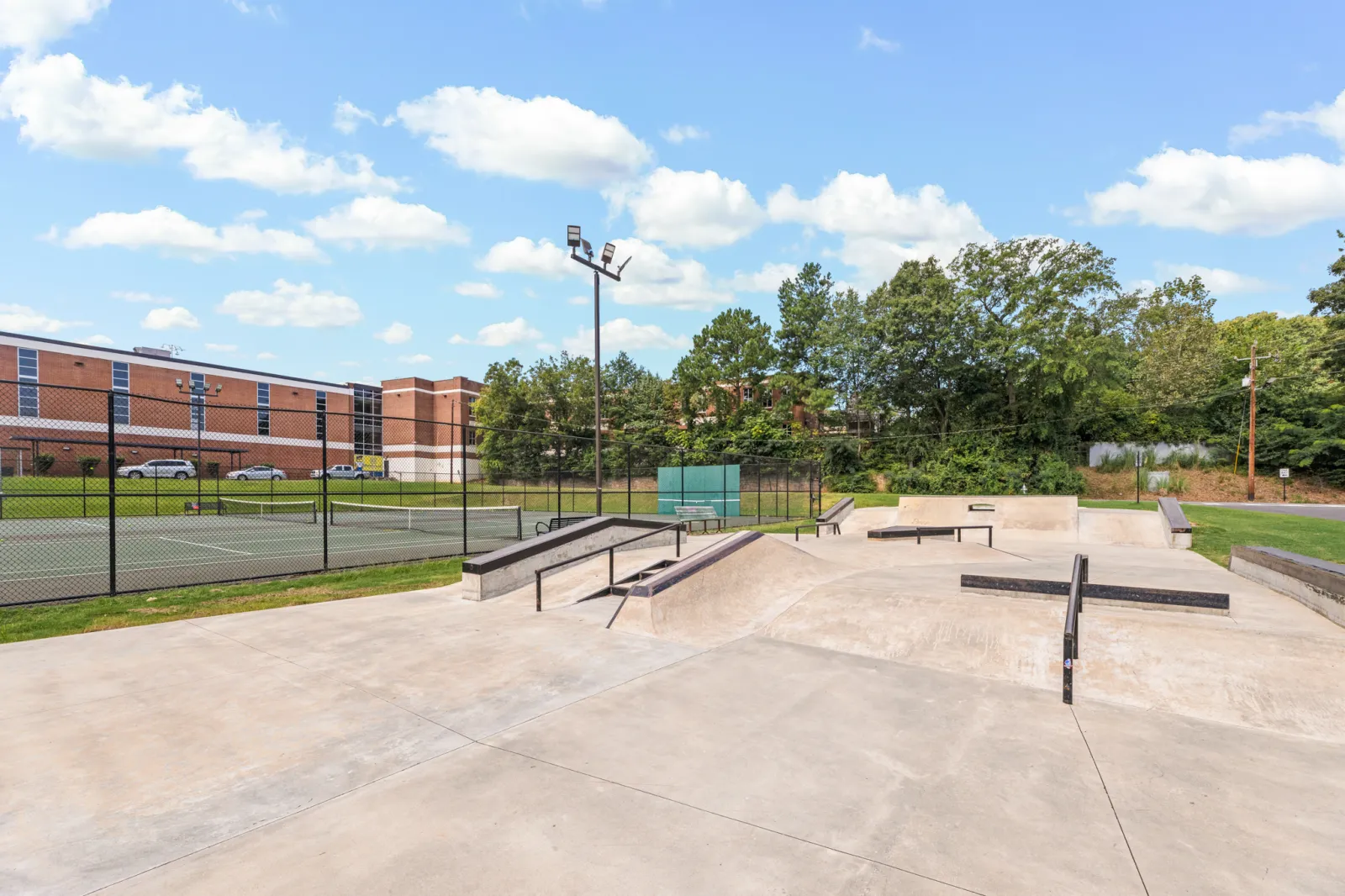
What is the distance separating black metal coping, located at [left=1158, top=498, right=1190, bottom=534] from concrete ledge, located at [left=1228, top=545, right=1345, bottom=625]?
4771 millimetres

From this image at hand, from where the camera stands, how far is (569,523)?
14570 millimetres

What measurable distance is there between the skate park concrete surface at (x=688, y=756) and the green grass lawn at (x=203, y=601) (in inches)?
30.7

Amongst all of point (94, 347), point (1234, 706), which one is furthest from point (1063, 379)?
point (94, 347)

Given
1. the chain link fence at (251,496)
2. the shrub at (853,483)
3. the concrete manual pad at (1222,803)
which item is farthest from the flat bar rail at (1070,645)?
the shrub at (853,483)

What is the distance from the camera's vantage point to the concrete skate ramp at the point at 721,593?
23.8 ft

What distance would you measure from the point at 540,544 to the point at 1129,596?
27.5ft

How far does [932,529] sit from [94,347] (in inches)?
2284

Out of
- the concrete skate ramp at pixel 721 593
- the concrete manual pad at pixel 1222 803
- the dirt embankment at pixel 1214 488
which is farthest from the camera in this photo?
the dirt embankment at pixel 1214 488

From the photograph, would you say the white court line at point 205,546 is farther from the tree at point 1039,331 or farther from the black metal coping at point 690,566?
the tree at point 1039,331

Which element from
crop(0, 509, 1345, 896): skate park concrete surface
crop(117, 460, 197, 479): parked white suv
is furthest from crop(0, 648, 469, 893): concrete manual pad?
crop(117, 460, 197, 479): parked white suv

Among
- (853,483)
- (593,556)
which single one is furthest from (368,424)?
(593,556)

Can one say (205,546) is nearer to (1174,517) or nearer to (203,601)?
(203,601)

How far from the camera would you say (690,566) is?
828cm

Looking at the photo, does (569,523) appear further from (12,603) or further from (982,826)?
(982,826)
